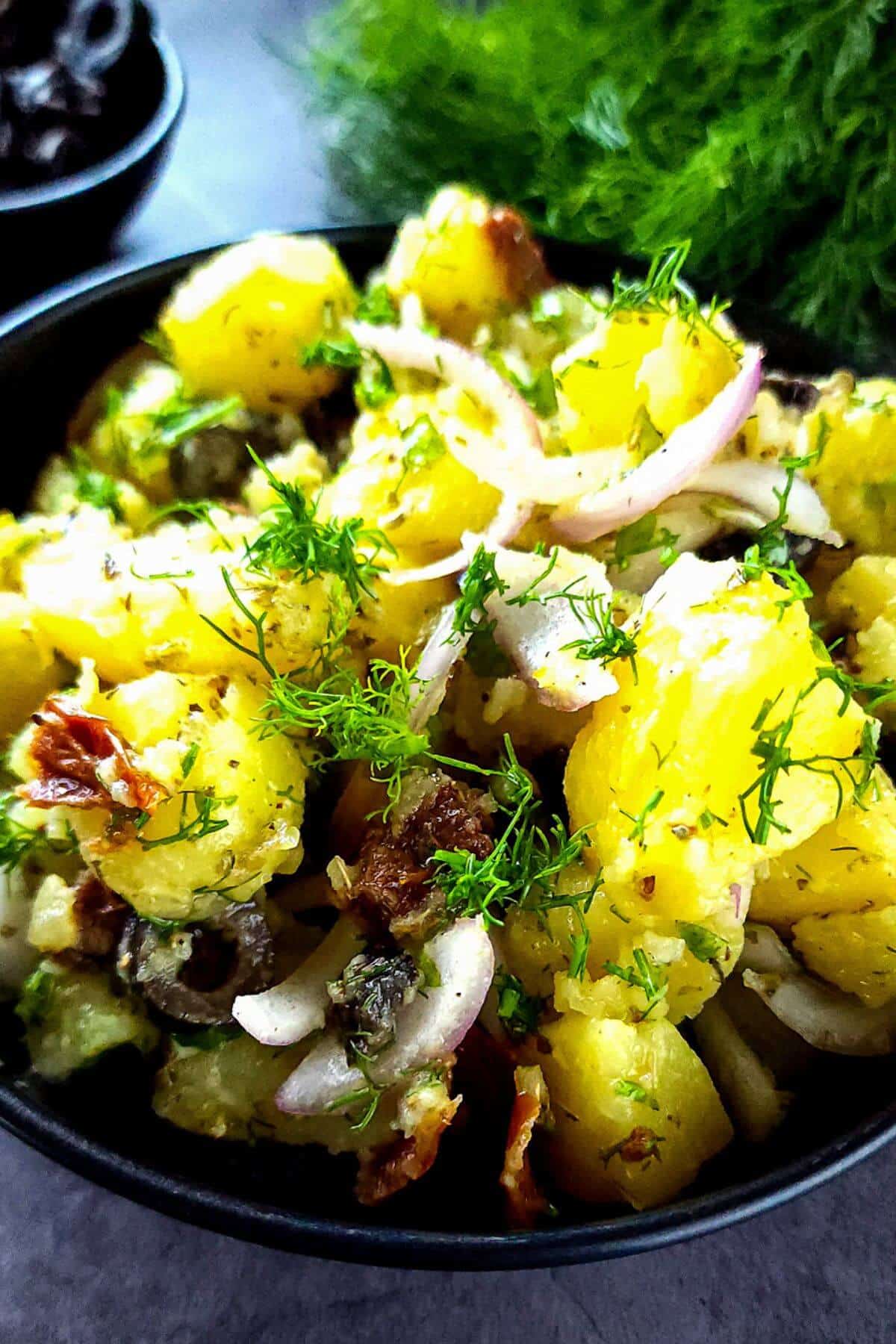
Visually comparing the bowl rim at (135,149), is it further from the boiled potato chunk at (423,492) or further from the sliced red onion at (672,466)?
the sliced red onion at (672,466)

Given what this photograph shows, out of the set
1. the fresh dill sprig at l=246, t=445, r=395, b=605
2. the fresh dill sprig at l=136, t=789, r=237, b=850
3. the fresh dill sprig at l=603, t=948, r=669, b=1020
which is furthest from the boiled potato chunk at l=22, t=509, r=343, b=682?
the fresh dill sprig at l=603, t=948, r=669, b=1020

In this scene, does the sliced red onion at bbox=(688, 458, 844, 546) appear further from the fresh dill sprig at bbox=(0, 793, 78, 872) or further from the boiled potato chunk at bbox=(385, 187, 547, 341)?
the fresh dill sprig at bbox=(0, 793, 78, 872)

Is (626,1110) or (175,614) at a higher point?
(175,614)

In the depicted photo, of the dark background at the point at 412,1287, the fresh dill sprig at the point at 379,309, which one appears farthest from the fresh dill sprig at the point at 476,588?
the dark background at the point at 412,1287

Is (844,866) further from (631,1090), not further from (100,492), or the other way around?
(100,492)

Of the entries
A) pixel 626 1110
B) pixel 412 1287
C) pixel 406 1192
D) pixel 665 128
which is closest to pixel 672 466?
pixel 626 1110
